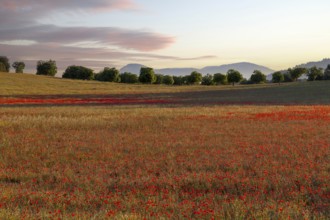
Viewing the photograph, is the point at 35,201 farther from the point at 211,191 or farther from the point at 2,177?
the point at 211,191

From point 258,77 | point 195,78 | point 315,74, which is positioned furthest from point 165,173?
point 258,77

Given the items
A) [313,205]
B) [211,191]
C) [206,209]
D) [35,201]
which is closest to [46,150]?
[35,201]

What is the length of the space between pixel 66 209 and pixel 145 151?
285 inches

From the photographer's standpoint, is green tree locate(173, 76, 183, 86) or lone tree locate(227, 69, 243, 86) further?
green tree locate(173, 76, 183, 86)

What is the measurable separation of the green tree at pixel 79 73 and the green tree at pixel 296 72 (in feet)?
293

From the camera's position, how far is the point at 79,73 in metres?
158

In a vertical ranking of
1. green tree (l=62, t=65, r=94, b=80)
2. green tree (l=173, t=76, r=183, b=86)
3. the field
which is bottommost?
the field

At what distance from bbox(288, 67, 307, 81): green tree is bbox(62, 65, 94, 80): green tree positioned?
8943 centimetres

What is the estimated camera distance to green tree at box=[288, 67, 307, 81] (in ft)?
493

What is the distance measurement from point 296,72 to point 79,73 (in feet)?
317

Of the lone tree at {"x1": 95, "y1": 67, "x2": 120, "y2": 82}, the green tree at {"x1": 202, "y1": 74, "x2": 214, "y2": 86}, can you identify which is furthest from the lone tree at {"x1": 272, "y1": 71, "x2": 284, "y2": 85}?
the lone tree at {"x1": 95, "y1": 67, "x2": 120, "y2": 82}

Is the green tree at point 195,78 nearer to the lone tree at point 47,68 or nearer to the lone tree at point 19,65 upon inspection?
the lone tree at point 47,68

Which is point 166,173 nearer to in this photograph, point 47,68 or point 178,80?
point 47,68

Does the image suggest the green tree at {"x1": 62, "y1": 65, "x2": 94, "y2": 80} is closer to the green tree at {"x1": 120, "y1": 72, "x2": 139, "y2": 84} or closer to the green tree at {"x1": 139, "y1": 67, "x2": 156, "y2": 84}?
the green tree at {"x1": 120, "y1": 72, "x2": 139, "y2": 84}
